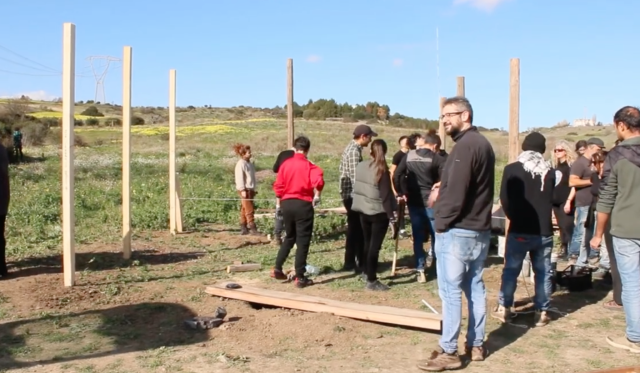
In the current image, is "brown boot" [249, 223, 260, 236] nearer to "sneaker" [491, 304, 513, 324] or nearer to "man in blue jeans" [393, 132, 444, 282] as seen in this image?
"man in blue jeans" [393, 132, 444, 282]

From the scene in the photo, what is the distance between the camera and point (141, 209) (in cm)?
1466

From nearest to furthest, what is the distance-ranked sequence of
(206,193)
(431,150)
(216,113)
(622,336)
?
1. (622,336)
2. (431,150)
3. (206,193)
4. (216,113)

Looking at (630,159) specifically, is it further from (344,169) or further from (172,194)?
(172,194)

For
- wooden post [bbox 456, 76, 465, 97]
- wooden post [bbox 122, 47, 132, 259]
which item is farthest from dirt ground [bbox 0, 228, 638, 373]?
wooden post [bbox 456, 76, 465, 97]

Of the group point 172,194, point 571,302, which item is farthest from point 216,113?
point 571,302

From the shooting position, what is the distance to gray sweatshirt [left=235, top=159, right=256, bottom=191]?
12.0 meters

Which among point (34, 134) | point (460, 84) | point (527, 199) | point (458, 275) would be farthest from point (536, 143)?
point (34, 134)

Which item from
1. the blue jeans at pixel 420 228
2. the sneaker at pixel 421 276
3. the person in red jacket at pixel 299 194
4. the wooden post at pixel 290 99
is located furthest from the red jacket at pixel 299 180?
the wooden post at pixel 290 99

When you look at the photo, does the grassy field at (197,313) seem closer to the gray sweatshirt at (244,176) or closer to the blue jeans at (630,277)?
the blue jeans at (630,277)

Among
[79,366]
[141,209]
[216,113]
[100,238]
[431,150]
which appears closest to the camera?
[79,366]

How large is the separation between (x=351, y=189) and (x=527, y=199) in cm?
288

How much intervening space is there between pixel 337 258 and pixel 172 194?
363 centimetres

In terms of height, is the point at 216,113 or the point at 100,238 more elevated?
the point at 216,113

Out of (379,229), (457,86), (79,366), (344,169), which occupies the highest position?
(457,86)
